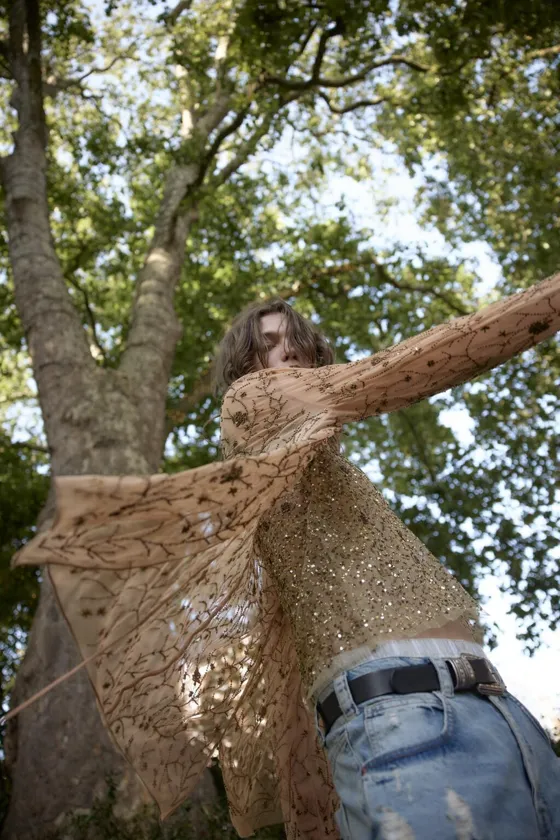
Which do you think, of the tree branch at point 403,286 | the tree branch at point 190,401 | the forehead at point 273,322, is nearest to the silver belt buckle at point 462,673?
the forehead at point 273,322

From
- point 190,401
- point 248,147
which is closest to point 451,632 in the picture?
point 190,401

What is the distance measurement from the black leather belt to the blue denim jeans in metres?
0.02

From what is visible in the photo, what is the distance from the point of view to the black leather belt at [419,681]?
1.67 metres

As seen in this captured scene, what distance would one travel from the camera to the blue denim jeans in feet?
4.86

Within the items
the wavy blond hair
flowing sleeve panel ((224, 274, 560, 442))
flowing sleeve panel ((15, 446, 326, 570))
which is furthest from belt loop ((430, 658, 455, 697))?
the wavy blond hair

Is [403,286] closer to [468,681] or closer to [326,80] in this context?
[326,80]

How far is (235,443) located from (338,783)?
1089 millimetres

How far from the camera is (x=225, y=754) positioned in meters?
2.56

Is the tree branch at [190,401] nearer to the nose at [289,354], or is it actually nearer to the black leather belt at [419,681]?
the nose at [289,354]

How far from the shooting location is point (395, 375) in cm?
216

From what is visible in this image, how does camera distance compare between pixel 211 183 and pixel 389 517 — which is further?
pixel 211 183

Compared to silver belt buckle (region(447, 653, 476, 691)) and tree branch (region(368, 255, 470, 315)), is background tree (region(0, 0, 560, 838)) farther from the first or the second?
silver belt buckle (region(447, 653, 476, 691))

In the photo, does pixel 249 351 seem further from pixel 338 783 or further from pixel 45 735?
pixel 45 735

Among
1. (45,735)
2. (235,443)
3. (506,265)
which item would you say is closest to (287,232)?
(506,265)
